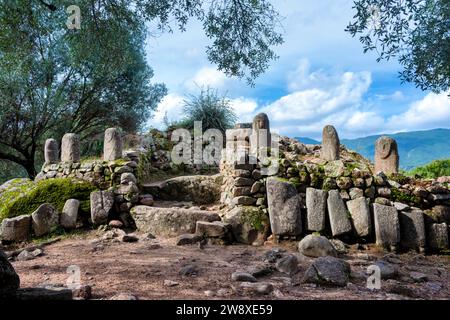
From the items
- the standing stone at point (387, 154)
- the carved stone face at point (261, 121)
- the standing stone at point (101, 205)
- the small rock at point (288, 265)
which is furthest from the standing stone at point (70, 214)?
the standing stone at point (387, 154)

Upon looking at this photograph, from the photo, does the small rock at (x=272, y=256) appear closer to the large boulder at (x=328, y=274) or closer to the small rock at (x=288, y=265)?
the small rock at (x=288, y=265)

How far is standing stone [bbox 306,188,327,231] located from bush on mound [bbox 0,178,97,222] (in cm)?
473

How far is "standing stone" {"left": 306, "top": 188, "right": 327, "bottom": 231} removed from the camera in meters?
6.70

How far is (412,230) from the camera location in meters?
6.59

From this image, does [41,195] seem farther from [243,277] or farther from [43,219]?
[243,277]

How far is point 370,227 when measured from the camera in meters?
6.64

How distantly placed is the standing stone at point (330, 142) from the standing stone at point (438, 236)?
7.91ft

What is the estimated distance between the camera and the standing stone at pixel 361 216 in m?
6.61

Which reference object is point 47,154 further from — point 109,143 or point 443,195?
point 443,195

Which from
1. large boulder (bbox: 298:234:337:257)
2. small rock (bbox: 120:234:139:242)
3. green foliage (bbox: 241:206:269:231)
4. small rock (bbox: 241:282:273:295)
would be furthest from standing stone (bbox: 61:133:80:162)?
small rock (bbox: 241:282:273:295)

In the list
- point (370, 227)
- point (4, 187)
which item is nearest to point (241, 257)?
point (370, 227)

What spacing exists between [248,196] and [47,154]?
5585 millimetres

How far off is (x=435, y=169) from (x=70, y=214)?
34.9 ft

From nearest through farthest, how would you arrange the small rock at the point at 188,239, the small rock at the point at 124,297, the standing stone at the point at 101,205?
the small rock at the point at 124,297
the small rock at the point at 188,239
the standing stone at the point at 101,205
